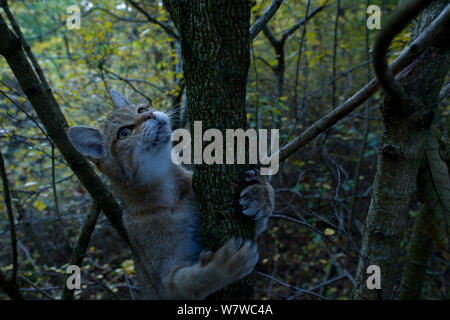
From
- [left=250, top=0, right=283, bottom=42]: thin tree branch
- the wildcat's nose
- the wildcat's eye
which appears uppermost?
[left=250, top=0, right=283, bottom=42]: thin tree branch

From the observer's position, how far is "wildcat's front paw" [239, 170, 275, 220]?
184 cm

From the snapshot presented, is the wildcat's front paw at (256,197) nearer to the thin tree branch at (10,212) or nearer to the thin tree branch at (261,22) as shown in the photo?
the thin tree branch at (261,22)

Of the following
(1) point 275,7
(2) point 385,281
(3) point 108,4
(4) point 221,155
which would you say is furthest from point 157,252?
(3) point 108,4

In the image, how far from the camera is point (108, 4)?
5.11 m

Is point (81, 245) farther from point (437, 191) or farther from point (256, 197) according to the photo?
A: point (437, 191)

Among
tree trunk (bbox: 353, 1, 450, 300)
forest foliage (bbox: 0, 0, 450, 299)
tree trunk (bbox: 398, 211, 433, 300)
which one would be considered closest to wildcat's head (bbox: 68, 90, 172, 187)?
→ tree trunk (bbox: 353, 1, 450, 300)

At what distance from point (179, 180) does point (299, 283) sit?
4862 mm

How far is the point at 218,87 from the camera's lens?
162cm

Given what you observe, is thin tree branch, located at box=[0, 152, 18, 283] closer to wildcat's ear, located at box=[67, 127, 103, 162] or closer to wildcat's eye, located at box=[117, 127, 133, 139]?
wildcat's ear, located at box=[67, 127, 103, 162]

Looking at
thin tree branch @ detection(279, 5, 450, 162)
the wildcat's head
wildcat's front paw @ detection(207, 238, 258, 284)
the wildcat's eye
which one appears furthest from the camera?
the wildcat's eye

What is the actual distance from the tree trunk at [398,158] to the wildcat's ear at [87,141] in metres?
2.30

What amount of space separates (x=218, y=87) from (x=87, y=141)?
1589mm

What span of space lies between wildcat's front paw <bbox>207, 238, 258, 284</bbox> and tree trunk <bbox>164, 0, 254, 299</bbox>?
0.05m
